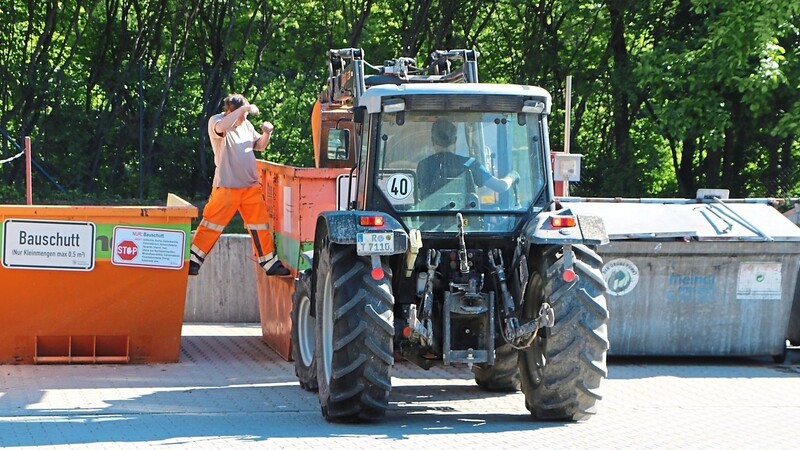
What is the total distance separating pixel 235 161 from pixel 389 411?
12.5ft

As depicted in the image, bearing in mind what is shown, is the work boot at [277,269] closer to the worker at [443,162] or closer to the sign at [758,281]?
the worker at [443,162]

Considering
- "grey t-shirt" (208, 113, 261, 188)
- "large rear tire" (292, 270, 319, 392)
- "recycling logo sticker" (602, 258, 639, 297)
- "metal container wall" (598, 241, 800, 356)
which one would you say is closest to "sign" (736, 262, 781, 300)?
"metal container wall" (598, 241, 800, 356)

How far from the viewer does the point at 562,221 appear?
8.30 metres

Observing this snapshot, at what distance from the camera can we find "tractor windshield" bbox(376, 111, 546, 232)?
8727 mm

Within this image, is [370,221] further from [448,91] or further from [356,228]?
[448,91]

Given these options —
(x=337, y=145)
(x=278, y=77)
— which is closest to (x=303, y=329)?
(x=337, y=145)

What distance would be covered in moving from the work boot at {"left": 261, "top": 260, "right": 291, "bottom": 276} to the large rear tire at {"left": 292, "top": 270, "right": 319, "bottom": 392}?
1386 millimetres

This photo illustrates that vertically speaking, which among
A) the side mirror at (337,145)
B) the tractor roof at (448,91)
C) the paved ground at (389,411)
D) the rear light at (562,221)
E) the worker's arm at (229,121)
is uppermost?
the tractor roof at (448,91)

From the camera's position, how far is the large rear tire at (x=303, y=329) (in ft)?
32.7

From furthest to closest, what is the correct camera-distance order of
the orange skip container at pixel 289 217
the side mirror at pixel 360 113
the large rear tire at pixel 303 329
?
the orange skip container at pixel 289 217 → the large rear tire at pixel 303 329 → the side mirror at pixel 360 113

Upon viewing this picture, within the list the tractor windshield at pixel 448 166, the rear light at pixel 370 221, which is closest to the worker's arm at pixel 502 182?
the tractor windshield at pixel 448 166

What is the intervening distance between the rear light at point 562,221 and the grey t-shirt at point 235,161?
4446 millimetres

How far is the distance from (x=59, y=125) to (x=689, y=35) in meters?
11.5

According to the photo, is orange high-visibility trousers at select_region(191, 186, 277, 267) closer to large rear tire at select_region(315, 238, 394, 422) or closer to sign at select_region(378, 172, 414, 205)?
sign at select_region(378, 172, 414, 205)
